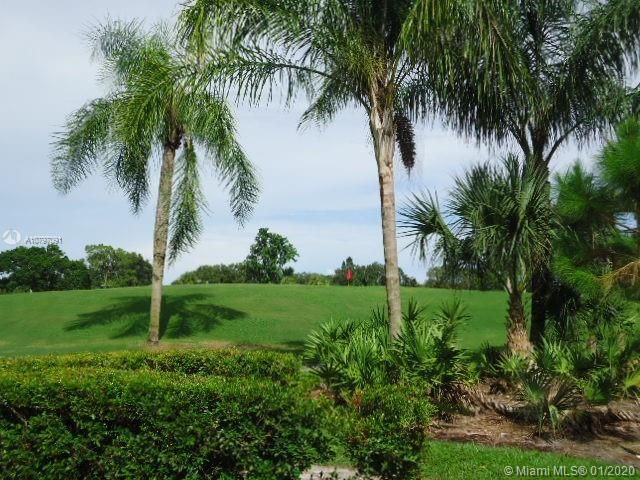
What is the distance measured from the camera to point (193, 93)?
9.80 meters

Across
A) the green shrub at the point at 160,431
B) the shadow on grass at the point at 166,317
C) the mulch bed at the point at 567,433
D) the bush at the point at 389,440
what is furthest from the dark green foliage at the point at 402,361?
the shadow on grass at the point at 166,317

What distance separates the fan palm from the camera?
9219 mm

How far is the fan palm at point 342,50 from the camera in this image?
9219mm

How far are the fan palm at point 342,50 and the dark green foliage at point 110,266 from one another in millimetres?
56540

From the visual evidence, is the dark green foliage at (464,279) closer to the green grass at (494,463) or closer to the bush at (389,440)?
the green grass at (494,463)

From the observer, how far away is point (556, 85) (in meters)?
11.8

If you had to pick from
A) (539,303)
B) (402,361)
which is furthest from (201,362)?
(539,303)

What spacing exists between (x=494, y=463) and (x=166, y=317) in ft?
57.1

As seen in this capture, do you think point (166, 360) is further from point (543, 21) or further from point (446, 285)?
point (543, 21)

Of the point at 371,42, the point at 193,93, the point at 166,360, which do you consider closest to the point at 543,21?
the point at 371,42

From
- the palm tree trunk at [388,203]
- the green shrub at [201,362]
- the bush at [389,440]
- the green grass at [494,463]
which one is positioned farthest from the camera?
the palm tree trunk at [388,203]

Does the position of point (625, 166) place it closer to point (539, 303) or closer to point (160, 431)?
point (160, 431)

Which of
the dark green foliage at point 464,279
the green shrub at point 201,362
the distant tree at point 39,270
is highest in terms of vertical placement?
the distant tree at point 39,270

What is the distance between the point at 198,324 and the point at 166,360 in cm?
1417
